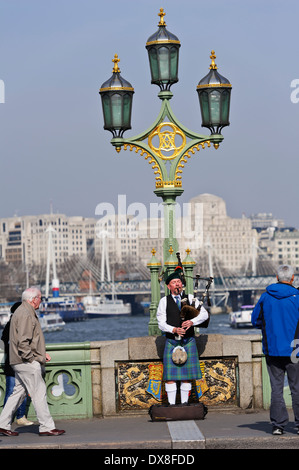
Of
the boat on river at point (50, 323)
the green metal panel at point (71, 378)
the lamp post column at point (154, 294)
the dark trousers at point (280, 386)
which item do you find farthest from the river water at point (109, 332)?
the dark trousers at point (280, 386)

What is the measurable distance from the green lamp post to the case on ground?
252 centimetres

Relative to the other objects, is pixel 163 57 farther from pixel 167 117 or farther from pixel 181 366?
pixel 181 366

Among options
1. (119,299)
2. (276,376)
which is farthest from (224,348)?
(119,299)

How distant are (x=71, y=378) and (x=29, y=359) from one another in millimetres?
1501

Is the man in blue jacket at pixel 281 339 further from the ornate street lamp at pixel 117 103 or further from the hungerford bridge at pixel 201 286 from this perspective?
the hungerford bridge at pixel 201 286

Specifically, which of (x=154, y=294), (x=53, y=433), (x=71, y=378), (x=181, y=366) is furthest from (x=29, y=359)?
(x=154, y=294)

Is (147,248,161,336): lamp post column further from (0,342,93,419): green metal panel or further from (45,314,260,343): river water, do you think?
(45,314,260,343): river water

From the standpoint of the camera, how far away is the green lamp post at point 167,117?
1416 centimetres

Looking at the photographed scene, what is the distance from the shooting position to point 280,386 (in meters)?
11.0

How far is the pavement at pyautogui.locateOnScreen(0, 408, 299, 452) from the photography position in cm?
1057

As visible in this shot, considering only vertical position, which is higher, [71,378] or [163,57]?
[163,57]

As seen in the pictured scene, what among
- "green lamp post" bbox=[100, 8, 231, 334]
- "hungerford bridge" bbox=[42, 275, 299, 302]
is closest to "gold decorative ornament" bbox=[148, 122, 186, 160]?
"green lamp post" bbox=[100, 8, 231, 334]

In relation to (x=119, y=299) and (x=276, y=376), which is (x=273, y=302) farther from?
(x=119, y=299)
